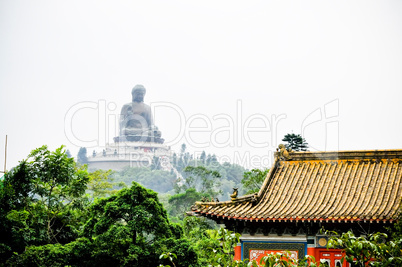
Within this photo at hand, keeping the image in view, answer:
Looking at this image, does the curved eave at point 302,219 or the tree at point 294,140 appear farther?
the tree at point 294,140

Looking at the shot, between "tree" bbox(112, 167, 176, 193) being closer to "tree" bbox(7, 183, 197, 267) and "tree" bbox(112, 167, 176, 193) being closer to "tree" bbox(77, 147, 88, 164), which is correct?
"tree" bbox(77, 147, 88, 164)

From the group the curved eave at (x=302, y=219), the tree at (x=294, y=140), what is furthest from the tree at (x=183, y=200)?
the curved eave at (x=302, y=219)

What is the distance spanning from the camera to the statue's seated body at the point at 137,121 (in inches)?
4500

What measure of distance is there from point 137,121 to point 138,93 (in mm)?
6041

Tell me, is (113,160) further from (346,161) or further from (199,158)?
(346,161)

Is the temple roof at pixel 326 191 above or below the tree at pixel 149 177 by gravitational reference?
above

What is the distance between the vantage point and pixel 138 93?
113875 millimetres

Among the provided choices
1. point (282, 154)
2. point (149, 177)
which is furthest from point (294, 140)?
point (149, 177)

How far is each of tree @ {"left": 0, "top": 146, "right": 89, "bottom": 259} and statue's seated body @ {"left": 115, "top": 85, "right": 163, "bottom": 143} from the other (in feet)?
297

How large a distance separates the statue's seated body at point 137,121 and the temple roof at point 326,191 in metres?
96.1

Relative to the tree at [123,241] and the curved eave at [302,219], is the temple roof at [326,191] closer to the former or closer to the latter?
the curved eave at [302,219]

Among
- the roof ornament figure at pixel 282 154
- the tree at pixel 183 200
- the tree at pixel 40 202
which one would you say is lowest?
the tree at pixel 183 200

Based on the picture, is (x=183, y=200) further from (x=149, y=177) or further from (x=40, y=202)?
(x=149, y=177)

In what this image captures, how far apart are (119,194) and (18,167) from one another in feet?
20.1
